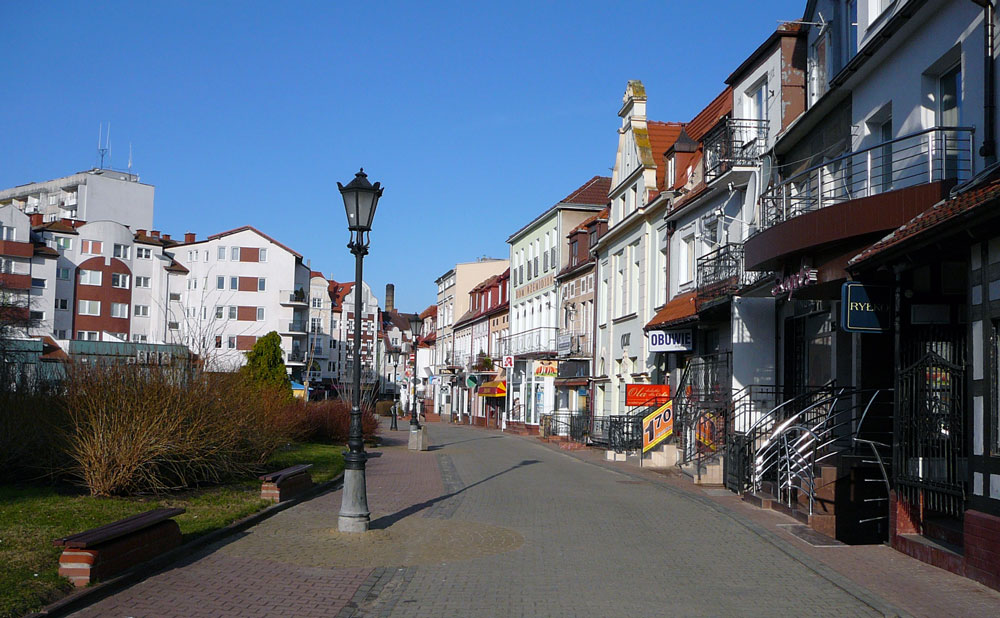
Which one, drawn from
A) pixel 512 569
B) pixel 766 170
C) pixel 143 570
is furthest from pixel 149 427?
pixel 766 170

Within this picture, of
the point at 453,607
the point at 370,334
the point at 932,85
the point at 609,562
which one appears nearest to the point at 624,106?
the point at 932,85

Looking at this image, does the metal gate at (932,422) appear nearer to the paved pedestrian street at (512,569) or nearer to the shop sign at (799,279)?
the paved pedestrian street at (512,569)

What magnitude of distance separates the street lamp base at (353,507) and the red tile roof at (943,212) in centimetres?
670

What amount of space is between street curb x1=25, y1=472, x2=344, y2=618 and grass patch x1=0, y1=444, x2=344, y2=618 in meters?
0.12

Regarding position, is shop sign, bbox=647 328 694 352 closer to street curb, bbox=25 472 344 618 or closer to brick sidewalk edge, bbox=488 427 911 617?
brick sidewalk edge, bbox=488 427 911 617

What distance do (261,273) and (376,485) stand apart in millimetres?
60242

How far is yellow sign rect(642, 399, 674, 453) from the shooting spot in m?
23.4

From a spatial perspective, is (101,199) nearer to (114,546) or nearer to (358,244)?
(358,244)

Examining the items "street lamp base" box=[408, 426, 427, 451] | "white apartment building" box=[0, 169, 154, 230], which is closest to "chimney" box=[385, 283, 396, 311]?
"white apartment building" box=[0, 169, 154, 230]

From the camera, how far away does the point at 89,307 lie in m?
71.8

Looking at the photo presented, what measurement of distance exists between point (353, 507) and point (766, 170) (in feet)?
43.8

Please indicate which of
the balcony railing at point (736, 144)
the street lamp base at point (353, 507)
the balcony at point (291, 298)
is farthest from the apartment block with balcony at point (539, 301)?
the street lamp base at point (353, 507)

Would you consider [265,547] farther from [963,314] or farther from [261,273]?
[261,273]

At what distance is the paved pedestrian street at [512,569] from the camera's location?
8102mm
